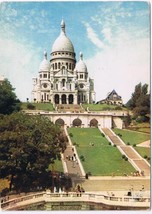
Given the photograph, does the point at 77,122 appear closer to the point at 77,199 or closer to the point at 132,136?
the point at 132,136

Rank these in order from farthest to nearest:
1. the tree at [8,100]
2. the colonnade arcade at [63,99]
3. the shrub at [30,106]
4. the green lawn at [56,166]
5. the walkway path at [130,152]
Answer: the colonnade arcade at [63,99], the shrub at [30,106], the tree at [8,100], the green lawn at [56,166], the walkway path at [130,152]

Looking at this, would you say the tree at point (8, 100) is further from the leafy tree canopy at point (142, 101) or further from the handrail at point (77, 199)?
the leafy tree canopy at point (142, 101)

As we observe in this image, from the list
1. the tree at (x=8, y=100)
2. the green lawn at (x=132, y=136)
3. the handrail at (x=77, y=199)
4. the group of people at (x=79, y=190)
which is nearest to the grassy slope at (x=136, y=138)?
the green lawn at (x=132, y=136)

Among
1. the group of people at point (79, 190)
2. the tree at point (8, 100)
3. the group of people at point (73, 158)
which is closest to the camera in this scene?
the group of people at point (79, 190)

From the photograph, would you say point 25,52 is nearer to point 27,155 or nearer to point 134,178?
point 27,155

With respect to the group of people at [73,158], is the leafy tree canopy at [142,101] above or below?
above

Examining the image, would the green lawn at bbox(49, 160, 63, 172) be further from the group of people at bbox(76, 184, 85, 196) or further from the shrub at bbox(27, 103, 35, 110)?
the shrub at bbox(27, 103, 35, 110)

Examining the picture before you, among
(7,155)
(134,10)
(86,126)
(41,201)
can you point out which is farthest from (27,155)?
(86,126)
